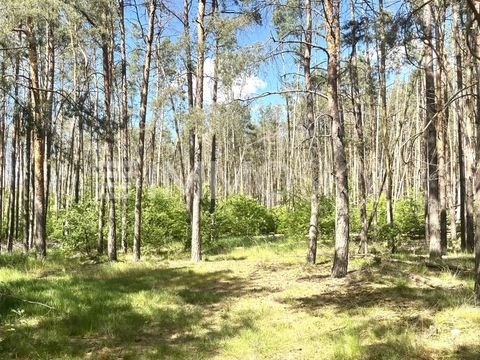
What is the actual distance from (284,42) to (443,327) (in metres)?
6.60

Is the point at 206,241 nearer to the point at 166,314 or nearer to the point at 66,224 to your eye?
the point at 66,224

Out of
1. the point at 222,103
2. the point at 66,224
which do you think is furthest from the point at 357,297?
the point at 66,224

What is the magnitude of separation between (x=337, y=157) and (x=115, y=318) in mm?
5596

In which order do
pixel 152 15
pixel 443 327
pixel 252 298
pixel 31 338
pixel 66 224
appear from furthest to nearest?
pixel 66 224 < pixel 152 15 < pixel 252 298 < pixel 31 338 < pixel 443 327

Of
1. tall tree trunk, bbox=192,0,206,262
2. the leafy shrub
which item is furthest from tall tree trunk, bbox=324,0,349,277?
the leafy shrub

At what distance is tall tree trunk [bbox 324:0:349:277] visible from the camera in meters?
9.38

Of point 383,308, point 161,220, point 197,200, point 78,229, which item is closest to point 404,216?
point 161,220

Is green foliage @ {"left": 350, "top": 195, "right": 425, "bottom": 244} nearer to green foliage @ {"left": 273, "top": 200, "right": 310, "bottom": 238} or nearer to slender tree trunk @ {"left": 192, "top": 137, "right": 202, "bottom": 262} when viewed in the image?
green foliage @ {"left": 273, "top": 200, "right": 310, "bottom": 238}

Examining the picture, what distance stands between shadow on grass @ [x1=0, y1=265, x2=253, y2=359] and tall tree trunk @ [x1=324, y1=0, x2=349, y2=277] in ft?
7.67

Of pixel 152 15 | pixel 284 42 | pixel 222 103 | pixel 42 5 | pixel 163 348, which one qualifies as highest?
pixel 152 15

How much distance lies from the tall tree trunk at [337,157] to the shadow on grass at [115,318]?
2.34m

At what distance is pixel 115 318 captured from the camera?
7.31 meters

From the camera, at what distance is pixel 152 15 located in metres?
14.4

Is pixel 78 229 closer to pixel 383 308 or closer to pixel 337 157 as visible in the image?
pixel 337 157
